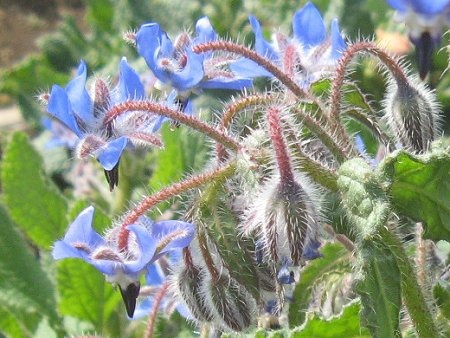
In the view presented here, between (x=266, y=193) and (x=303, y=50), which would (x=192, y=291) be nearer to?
(x=266, y=193)

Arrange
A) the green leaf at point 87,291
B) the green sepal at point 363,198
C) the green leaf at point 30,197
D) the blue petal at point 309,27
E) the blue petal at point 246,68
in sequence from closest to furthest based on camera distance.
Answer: the green sepal at point 363,198 < the blue petal at point 246,68 < the blue petal at point 309,27 < the green leaf at point 87,291 < the green leaf at point 30,197

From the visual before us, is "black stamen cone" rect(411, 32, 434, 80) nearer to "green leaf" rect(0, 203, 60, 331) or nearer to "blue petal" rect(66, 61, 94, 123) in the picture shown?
"blue petal" rect(66, 61, 94, 123)

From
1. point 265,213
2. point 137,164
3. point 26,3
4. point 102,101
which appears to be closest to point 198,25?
point 102,101

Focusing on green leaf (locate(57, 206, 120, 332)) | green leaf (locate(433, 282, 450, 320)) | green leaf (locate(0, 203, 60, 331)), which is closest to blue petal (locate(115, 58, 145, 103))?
green leaf (locate(433, 282, 450, 320))

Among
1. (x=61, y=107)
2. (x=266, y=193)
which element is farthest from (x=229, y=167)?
(x=61, y=107)

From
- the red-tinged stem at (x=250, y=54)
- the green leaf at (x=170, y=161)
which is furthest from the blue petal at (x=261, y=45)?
the green leaf at (x=170, y=161)

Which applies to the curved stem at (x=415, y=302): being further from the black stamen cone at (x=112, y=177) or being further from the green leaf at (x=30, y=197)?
the green leaf at (x=30, y=197)
